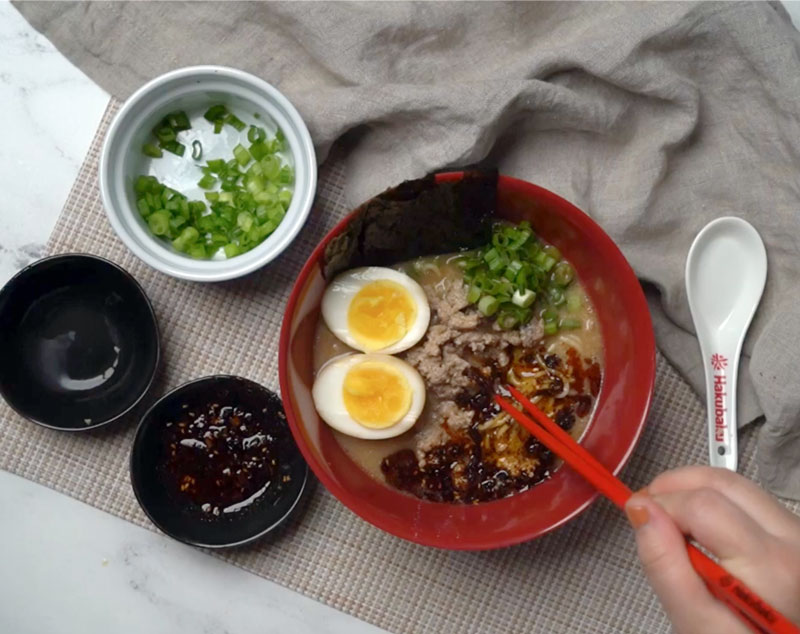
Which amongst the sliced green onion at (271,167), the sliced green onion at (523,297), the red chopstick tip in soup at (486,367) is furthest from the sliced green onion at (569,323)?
the sliced green onion at (271,167)

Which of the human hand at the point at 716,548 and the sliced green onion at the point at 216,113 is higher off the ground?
A: the sliced green onion at the point at 216,113

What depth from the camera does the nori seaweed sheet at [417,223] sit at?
5.63 feet

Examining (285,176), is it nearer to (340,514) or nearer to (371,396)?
(371,396)

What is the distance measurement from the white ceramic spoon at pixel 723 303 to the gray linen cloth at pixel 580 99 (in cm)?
4

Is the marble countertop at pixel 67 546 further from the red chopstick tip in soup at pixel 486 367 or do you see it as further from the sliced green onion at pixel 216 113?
the red chopstick tip in soup at pixel 486 367

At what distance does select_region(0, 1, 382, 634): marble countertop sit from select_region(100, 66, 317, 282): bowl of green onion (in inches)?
7.5

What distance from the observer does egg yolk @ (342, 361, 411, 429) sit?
5.96 ft

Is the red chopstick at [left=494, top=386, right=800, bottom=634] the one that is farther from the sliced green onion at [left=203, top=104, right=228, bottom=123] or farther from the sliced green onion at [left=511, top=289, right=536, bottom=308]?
the sliced green onion at [left=203, top=104, right=228, bottom=123]


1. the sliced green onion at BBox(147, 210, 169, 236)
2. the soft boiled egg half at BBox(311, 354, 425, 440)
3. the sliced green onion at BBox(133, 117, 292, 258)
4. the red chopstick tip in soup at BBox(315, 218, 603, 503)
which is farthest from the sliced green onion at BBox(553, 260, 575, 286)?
the sliced green onion at BBox(147, 210, 169, 236)

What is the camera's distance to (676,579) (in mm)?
1222

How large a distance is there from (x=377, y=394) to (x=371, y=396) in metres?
0.01

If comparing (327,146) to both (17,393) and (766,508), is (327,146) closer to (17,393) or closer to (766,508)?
(17,393)

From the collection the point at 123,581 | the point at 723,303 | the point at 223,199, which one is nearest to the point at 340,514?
the point at 123,581

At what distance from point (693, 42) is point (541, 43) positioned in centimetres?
34
